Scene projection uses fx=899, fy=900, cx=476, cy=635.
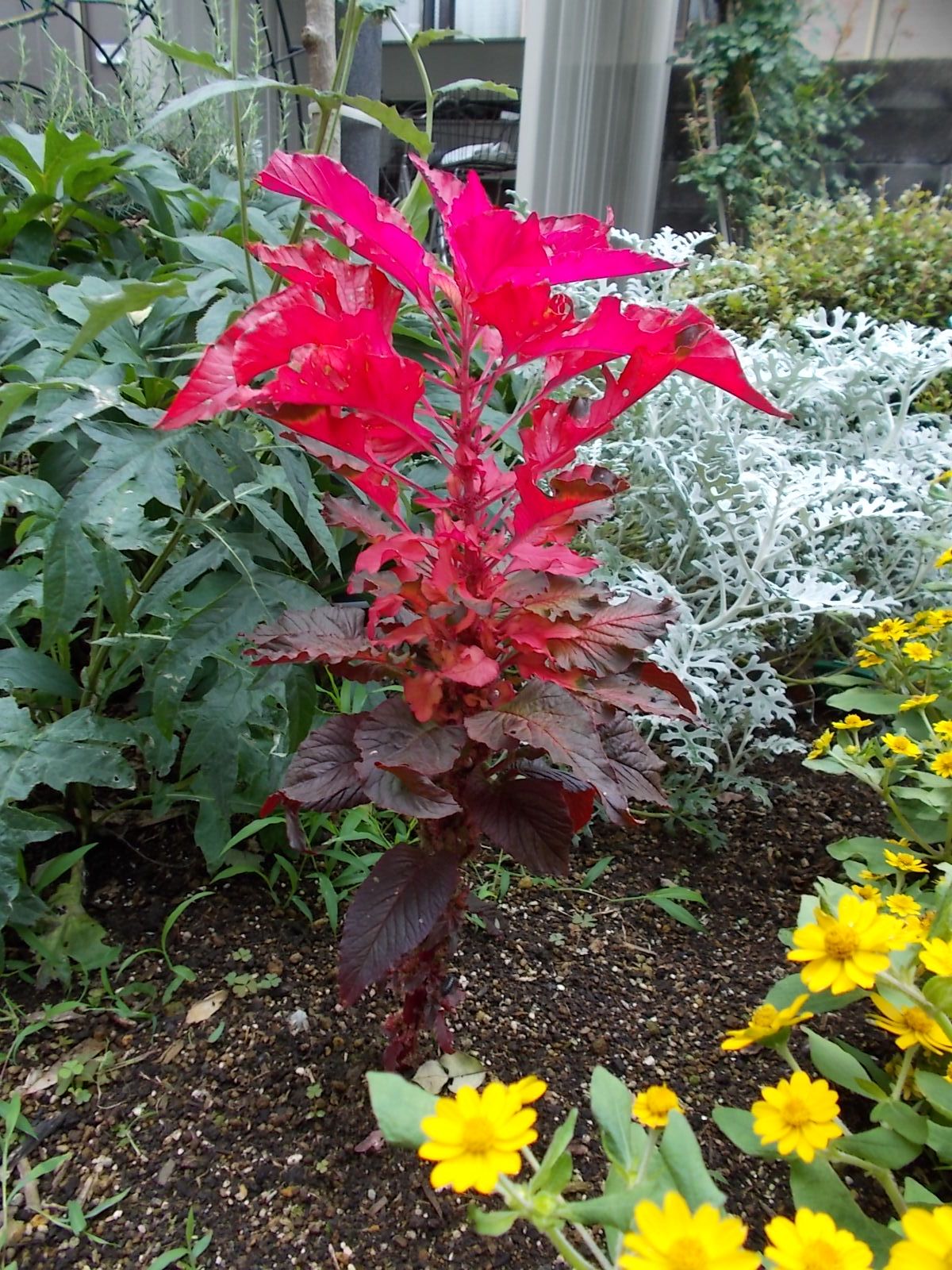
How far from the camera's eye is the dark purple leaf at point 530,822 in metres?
0.76

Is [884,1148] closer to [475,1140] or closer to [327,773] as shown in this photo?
[475,1140]

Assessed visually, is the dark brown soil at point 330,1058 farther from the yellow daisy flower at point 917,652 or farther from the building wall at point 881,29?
the building wall at point 881,29

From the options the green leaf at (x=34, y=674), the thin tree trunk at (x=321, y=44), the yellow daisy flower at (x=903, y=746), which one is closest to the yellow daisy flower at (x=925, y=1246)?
the yellow daisy flower at (x=903, y=746)

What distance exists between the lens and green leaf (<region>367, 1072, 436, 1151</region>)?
1.70 ft

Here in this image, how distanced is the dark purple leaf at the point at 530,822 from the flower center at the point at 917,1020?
0.33 metres

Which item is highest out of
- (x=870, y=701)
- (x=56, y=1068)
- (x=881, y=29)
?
(x=881, y=29)

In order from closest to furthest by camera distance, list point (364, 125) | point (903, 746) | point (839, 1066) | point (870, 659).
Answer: point (839, 1066) → point (903, 746) → point (870, 659) → point (364, 125)

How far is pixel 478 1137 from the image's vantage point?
49cm

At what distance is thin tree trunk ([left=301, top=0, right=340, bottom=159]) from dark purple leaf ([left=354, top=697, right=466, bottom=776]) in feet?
3.04

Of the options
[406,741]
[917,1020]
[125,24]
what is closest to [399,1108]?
[406,741]

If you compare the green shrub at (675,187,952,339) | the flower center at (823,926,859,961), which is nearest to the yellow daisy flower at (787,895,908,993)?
the flower center at (823,926,859,961)

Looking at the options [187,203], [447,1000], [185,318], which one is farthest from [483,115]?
[447,1000]

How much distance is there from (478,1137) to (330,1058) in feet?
1.86

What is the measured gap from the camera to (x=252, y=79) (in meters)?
0.81
